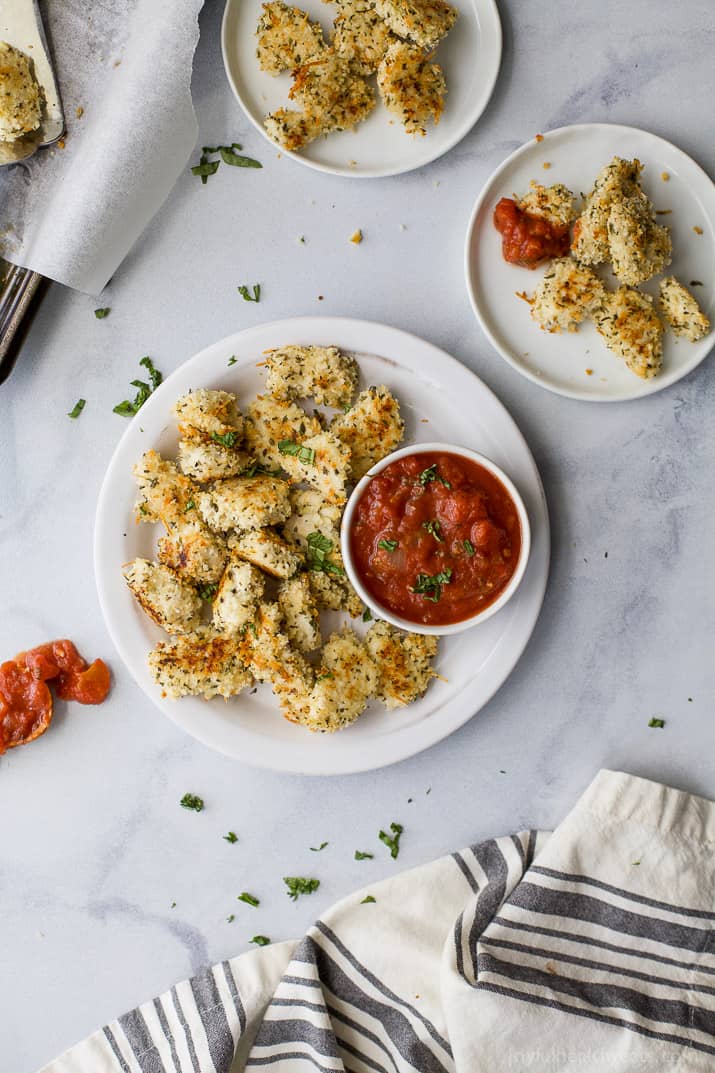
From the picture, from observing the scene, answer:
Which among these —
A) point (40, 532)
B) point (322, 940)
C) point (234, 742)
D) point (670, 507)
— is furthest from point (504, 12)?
point (322, 940)

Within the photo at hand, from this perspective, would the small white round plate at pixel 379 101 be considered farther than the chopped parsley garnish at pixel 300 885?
No

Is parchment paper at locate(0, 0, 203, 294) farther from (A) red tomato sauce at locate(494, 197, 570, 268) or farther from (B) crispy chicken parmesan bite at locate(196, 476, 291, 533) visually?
(A) red tomato sauce at locate(494, 197, 570, 268)

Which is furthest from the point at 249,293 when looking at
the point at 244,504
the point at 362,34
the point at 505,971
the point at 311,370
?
the point at 505,971

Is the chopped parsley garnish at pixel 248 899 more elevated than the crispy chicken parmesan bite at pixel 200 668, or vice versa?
the crispy chicken parmesan bite at pixel 200 668

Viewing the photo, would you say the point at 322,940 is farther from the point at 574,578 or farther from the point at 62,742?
the point at 574,578

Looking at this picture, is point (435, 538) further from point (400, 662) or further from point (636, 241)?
point (636, 241)

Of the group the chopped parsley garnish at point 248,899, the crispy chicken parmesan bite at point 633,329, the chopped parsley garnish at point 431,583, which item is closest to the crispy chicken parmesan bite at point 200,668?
the chopped parsley garnish at point 431,583

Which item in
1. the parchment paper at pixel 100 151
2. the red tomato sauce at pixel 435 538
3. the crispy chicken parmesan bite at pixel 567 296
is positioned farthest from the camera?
the parchment paper at pixel 100 151

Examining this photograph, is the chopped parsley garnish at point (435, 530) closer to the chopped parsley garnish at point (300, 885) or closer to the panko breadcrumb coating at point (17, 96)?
the chopped parsley garnish at point (300, 885)

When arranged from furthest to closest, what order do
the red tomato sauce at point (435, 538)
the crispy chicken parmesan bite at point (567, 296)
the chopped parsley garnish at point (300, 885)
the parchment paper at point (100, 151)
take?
1. the chopped parsley garnish at point (300, 885)
2. the parchment paper at point (100, 151)
3. the crispy chicken parmesan bite at point (567, 296)
4. the red tomato sauce at point (435, 538)
